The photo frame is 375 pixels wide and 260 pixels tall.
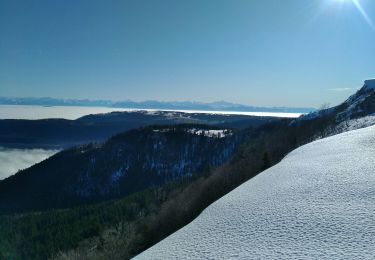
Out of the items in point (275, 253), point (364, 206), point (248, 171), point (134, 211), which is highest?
point (364, 206)

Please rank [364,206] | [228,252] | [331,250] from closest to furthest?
[331,250]
[228,252]
[364,206]

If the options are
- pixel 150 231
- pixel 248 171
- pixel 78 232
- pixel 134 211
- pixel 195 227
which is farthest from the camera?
pixel 134 211

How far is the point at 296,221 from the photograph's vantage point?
531 inches

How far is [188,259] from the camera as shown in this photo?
12617 mm

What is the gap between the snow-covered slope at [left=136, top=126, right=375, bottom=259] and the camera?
36.3ft

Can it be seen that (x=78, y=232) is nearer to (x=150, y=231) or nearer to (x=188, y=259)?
(x=150, y=231)

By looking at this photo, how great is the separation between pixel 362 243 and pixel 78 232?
145 metres

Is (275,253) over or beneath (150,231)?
over

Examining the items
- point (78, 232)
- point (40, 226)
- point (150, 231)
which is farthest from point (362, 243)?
point (40, 226)

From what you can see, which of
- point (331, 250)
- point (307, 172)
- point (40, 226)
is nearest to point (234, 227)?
point (331, 250)

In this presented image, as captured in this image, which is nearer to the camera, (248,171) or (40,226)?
(248,171)

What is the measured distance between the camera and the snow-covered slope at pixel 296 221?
36.3 ft

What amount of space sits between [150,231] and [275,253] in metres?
39.2

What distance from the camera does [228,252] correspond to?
12172 millimetres
